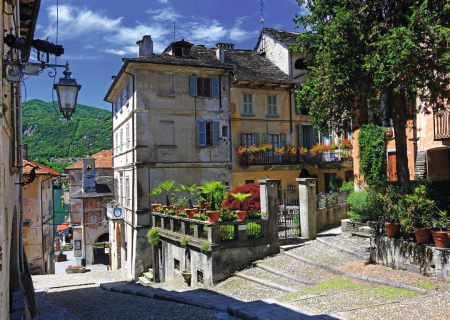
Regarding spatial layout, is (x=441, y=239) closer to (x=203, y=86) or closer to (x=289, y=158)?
(x=289, y=158)

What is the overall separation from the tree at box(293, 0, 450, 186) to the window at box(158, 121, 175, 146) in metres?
11.4

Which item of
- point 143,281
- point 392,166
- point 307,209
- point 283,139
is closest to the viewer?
point 307,209

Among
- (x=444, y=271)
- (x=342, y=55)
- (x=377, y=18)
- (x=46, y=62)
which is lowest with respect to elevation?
(x=444, y=271)

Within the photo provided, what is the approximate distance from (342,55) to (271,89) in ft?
50.1

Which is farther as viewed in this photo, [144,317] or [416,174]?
[416,174]

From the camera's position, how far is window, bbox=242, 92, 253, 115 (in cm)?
2577

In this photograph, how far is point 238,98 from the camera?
2553 centimetres

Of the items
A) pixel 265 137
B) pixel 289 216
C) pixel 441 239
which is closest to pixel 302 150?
pixel 265 137

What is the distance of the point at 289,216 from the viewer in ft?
56.5

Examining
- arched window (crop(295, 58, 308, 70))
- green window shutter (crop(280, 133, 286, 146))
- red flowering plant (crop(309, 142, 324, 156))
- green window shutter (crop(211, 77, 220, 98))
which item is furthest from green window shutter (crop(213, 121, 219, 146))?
arched window (crop(295, 58, 308, 70))

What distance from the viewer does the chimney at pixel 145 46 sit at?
2370 centimetres

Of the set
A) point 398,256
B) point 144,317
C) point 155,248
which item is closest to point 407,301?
point 398,256

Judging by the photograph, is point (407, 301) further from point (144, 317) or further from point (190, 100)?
point (190, 100)

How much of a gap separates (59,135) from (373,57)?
305 feet
